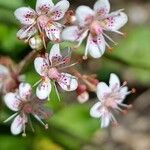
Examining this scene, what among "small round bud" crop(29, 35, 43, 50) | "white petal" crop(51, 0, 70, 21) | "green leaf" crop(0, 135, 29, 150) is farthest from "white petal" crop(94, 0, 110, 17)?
"green leaf" crop(0, 135, 29, 150)

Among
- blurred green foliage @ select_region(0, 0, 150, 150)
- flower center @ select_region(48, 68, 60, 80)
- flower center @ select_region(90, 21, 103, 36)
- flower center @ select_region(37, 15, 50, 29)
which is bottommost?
blurred green foliage @ select_region(0, 0, 150, 150)

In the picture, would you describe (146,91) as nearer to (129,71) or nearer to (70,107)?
(129,71)

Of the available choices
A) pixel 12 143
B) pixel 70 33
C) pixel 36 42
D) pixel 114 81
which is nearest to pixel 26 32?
pixel 36 42

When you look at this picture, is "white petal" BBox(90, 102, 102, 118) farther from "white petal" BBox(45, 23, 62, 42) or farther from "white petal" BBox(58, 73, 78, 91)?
"white petal" BBox(45, 23, 62, 42)

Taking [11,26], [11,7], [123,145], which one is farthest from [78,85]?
[123,145]

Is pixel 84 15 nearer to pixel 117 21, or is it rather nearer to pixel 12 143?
pixel 117 21

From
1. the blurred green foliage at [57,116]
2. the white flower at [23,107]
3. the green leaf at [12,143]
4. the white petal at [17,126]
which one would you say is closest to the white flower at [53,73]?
the white flower at [23,107]
